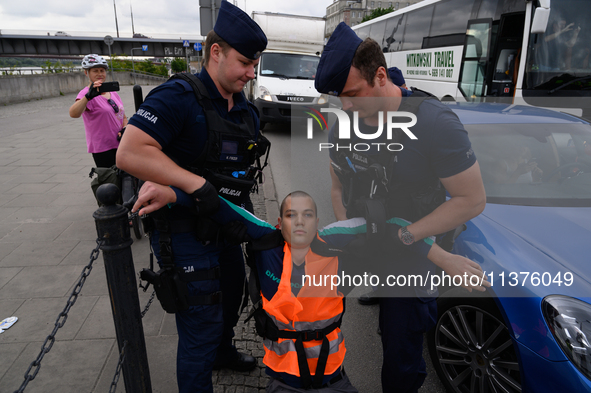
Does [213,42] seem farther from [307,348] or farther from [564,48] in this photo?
[564,48]

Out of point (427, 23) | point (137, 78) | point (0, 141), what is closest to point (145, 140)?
point (0, 141)

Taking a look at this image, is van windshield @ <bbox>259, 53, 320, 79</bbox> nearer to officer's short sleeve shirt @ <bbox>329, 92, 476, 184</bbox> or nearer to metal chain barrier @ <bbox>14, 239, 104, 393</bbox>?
officer's short sleeve shirt @ <bbox>329, 92, 476, 184</bbox>

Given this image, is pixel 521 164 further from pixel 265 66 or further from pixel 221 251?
pixel 265 66

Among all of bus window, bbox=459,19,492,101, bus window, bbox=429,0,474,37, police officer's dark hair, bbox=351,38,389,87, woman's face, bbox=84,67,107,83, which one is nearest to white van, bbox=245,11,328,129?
bus window, bbox=429,0,474,37

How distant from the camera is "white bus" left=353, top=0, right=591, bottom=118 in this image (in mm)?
8125

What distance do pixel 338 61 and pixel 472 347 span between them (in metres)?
1.77

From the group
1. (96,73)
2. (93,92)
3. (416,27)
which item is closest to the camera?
(93,92)

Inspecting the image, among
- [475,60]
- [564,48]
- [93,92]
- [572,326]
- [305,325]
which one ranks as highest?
[564,48]

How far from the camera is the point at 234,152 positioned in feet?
6.39

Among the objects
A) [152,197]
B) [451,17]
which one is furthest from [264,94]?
[152,197]

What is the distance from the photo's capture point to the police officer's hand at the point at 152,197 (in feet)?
5.26

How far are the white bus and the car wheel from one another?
758cm

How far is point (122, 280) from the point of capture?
5.68ft

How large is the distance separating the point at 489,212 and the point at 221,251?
1.68 m
